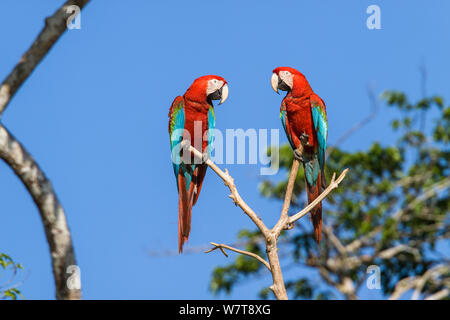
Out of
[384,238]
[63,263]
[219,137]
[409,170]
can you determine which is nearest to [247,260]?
[384,238]

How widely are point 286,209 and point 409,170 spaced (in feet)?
23.8

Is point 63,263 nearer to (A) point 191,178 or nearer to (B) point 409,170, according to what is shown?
(A) point 191,178

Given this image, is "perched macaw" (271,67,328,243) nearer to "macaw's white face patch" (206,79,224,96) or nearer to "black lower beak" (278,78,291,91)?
"black lower beak" (278,78,291,91)

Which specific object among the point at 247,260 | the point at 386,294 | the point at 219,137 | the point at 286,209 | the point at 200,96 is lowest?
the point at 386,294

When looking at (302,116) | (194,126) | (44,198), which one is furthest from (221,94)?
(44,198)

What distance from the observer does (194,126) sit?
329 centimetres

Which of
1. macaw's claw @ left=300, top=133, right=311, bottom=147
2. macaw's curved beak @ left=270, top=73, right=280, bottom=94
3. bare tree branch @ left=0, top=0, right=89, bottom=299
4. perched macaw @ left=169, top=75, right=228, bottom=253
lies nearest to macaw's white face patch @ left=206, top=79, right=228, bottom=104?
perched macaw @ left=169, top=75, right=228, bottom=253

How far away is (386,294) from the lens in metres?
9.07

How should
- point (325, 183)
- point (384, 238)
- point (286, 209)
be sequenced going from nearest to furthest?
point (286, 209) < point (325, 183) < point (384, 238)

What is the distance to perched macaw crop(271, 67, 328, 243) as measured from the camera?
10.8 ft

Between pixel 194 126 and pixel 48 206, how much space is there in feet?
2.99

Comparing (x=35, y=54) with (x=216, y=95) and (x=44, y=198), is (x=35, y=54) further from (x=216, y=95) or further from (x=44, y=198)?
(x=216, y=95)
